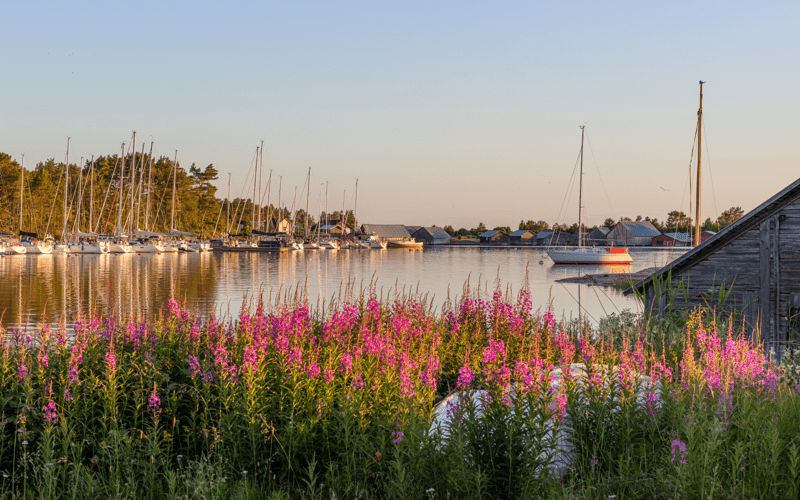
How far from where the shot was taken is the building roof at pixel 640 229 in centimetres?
16527

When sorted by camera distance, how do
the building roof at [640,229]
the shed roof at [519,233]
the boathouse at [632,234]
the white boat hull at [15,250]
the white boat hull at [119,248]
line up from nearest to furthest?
1. the white boat hull at [15,250]
2. the white boat hull at [119,248]
3. the boathouse at [632,234]
4. the building roof at [640,229]
5. the shed roof at [519,233]

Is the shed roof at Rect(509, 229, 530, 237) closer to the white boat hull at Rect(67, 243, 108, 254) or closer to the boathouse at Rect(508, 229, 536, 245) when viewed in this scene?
the boathouse at Rect(508, 229, 536, 245)

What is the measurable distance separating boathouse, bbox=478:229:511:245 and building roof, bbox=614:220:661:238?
3523 centimetres

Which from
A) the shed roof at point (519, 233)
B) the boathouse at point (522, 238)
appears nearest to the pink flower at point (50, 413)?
the boathouse at point (522, 238)

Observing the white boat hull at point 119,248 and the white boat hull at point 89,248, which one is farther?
the white boat hull at point 119,248

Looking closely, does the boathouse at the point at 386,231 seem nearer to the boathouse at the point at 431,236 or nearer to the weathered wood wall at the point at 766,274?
the boathouse at the point at 431,236

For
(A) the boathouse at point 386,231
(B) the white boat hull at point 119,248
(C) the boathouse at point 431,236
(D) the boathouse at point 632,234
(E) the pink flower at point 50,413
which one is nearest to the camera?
(E) the pink flower at point 50,413

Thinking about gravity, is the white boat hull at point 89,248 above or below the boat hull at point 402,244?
below

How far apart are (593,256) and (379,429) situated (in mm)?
74081

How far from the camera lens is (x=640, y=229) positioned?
166750 millimetres

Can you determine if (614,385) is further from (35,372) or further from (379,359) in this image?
(35,372)

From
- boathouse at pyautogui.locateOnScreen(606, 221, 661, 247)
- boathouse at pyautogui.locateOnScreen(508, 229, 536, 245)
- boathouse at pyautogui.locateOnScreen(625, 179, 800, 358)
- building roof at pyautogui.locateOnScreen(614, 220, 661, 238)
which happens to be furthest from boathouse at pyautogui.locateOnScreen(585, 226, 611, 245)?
boathouse at pyautogui.locateOnScreen(625, 179, 800, 358)

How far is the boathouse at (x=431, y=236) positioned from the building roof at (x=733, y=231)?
587 feet

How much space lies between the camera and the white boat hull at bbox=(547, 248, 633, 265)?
75.9 meters
